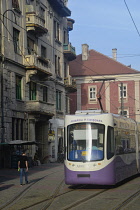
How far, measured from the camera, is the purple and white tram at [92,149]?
1628cm

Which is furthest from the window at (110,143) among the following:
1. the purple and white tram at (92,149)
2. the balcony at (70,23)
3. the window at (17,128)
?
the balcony at (70,23)

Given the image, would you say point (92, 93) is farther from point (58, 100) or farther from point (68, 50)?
point (58, 100)

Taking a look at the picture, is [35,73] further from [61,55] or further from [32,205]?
[32,205]

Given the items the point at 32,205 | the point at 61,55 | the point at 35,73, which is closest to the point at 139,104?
the point at 61,55

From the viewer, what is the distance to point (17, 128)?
34.4 m

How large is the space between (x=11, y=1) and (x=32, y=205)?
23919mm

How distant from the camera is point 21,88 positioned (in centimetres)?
3519

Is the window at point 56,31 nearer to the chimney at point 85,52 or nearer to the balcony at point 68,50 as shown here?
the balcony at point 68,50

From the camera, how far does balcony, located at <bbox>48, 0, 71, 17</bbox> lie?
139 feet

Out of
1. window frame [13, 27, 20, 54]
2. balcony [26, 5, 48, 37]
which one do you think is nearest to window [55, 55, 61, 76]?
balcony [26, 5, 48, 37]

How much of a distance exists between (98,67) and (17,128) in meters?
31.3

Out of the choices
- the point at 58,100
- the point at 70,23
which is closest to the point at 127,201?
the point at 58,100

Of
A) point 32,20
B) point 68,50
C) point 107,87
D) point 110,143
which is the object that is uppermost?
point 32,20

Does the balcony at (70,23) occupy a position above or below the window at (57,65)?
above
